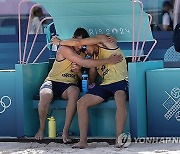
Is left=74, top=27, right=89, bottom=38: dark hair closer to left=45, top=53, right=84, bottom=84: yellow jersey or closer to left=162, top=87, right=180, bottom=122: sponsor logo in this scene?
left=45, top=53, right=84, bottom=84: yellow jersey

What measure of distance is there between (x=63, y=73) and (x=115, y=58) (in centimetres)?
74

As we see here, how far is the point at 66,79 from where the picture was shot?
777cm

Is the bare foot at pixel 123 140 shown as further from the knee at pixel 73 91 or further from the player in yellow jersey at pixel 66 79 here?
the knee at pixel 73 91

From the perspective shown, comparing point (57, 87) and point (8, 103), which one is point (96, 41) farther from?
point (8, 103)

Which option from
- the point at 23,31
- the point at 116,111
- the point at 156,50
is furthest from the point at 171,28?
the point at 116,111

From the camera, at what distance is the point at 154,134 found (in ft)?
24.8

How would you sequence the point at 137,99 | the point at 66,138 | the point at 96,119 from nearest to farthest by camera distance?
the point at 137,99 < the point at 66,138 < the point at 96,119

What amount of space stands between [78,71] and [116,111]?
2.81 ft

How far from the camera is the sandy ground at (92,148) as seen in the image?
22.3ft

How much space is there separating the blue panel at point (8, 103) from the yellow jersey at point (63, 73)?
1.56ft

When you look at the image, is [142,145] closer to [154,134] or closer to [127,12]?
[154,134]

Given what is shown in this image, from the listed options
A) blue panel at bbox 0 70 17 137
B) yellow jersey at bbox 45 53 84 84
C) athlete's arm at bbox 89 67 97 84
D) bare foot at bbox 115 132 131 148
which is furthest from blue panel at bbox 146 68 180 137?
blue panel at bbox 0 70 17 137

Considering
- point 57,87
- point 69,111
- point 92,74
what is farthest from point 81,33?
point 69,111

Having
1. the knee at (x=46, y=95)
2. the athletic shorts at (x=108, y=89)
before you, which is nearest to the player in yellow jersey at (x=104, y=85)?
the athletic shorts at (x=108, y=89)
